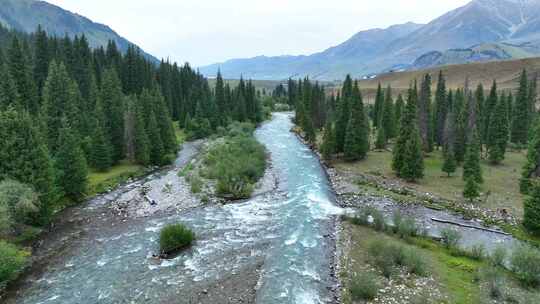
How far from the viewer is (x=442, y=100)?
234 feet

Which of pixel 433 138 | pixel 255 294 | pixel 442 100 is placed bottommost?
pixel 255 294

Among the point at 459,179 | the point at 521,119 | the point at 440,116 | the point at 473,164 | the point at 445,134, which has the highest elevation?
the point at 440,116

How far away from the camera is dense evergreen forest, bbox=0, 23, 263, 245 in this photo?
3328cm

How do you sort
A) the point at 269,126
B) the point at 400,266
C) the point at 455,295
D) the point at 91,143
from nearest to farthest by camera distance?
1. the point at 455,295
2. the point at 400,266
3. the point at 91,143
4. the point at 269,126

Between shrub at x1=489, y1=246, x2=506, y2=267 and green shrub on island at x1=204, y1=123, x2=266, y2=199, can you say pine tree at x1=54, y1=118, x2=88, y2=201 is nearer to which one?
green shrub on island at x1=204, y1=123, x2=266, y2=199

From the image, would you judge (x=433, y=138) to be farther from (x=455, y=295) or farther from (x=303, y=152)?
(x=455, y=295)

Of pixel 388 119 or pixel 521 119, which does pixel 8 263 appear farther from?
pixel 521 119

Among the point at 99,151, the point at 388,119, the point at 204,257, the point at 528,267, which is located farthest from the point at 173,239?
the point at 388,119

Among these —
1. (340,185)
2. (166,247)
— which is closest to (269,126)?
(340,185)

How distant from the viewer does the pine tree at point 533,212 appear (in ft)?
104

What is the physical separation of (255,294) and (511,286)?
16.8 meters

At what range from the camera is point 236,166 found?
5044 centimetres

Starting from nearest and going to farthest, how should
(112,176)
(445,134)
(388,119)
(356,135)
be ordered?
(112,176), (356,135), (445,134), (388,119)

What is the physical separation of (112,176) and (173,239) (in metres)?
26.7
